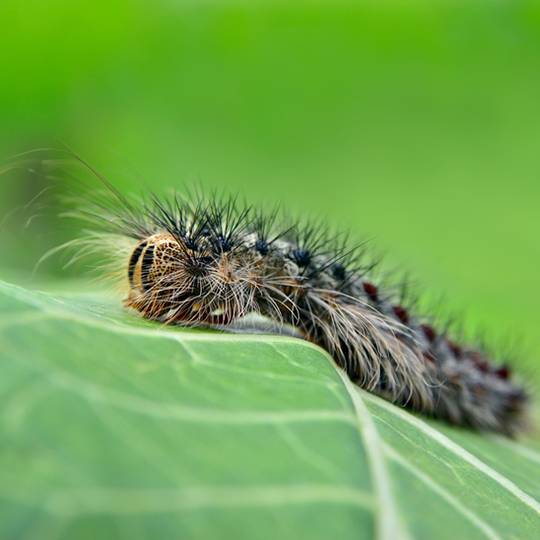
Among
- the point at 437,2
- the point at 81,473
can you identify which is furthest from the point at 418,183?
the point at 81,473

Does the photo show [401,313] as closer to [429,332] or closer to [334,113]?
[429,332]

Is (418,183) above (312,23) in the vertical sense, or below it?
below

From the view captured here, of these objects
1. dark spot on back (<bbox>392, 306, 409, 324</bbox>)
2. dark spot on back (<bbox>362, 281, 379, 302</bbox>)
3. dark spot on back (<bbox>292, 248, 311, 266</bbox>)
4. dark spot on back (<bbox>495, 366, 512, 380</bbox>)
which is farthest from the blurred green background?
dark spot on back (<bbox>292, 248, 311, 266</bbox>)

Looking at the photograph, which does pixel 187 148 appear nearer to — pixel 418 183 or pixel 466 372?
pixel 418 183

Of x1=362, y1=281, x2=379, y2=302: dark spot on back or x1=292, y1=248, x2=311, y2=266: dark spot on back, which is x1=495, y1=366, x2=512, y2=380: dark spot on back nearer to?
x1=362, y1=281, x2=379, y2=302: dark spot on back

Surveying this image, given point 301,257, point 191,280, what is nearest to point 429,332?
point 301,257

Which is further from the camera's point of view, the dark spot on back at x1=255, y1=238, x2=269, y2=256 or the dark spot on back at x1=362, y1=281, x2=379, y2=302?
the dark spot on back at x1=362, y1=281, x2=379, y2=302
